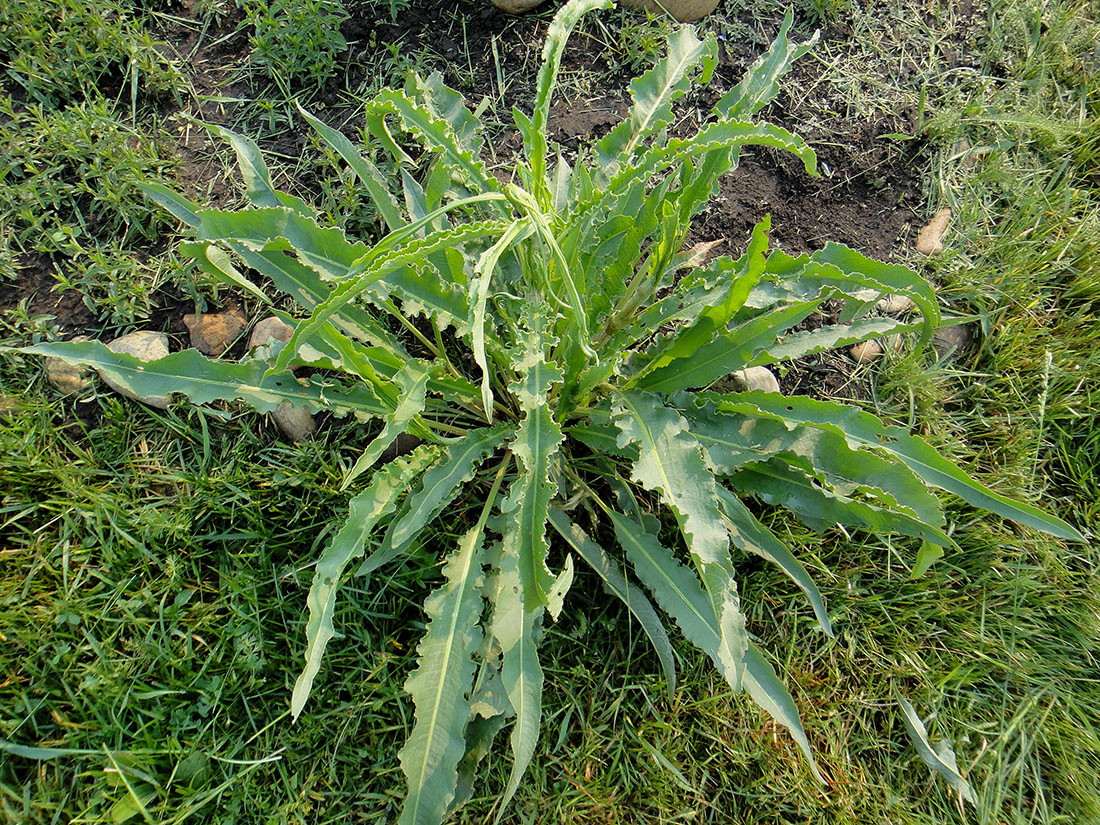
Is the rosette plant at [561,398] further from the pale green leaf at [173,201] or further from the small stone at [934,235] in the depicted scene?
the small stone at [934,235]

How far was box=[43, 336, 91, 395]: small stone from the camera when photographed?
1968mm

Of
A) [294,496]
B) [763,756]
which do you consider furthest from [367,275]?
[763,756]

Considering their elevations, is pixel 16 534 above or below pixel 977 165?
below

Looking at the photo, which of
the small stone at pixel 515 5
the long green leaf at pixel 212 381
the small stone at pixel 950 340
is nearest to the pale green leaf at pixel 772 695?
the long green leaf at pixel 212 381

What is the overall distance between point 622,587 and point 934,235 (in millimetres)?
1691

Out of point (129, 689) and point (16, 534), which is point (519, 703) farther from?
point (16, 534)

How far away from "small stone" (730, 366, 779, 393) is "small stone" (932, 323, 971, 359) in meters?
0.66

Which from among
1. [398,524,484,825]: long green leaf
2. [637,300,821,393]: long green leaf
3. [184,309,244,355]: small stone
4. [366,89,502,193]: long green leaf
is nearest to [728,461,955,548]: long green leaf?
[637,300,821,393]: long green leaf

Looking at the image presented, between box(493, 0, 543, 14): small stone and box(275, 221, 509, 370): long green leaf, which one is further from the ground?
box(493, 0, 543, 14): small stone

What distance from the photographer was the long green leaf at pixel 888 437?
5.24 ft

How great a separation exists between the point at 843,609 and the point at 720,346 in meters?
0.90

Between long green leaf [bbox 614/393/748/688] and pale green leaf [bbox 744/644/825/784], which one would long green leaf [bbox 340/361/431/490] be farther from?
pale green leaf [bbox 744/644/825/784]

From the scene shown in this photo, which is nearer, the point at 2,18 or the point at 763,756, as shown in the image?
the point at 763,756

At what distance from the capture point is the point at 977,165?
2.58 m
